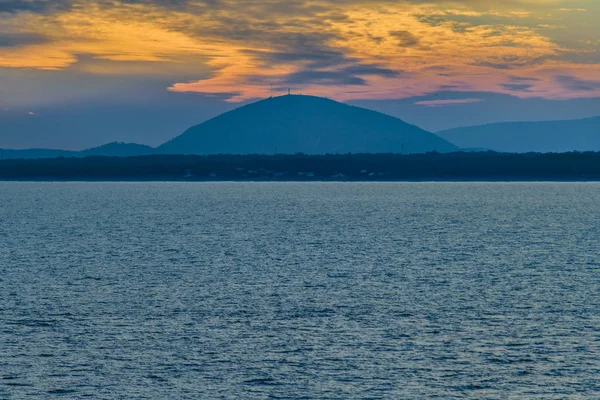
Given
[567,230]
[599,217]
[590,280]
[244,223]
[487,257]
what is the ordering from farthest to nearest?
[599,217] → [244,223] → [567,230] → [487,257] → [590,280]

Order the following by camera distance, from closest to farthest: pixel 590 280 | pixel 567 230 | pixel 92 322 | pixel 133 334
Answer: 1. pixel 133 334
2. pixel 92 322
3. pixel 590 280
4. pixel 567 230

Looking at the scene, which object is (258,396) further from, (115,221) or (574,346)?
(115,221)

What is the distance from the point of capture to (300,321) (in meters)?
38.5

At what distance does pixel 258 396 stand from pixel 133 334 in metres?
10.8

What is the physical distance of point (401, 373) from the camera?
2923 centimetres

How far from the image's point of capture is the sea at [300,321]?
2805 centimetres

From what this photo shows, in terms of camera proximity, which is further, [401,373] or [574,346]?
[574,346]

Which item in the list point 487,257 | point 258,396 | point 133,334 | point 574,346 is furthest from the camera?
point 487,257

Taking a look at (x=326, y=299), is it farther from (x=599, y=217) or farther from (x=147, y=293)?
(x=599, y=217)

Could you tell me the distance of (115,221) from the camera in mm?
118562

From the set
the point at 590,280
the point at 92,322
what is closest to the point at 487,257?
the point at 590,280

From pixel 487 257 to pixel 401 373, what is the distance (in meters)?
40.5

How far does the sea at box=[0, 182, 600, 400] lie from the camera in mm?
28047

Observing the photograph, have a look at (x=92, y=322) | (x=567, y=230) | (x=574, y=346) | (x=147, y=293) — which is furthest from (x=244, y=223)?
(x=574, y=346)
